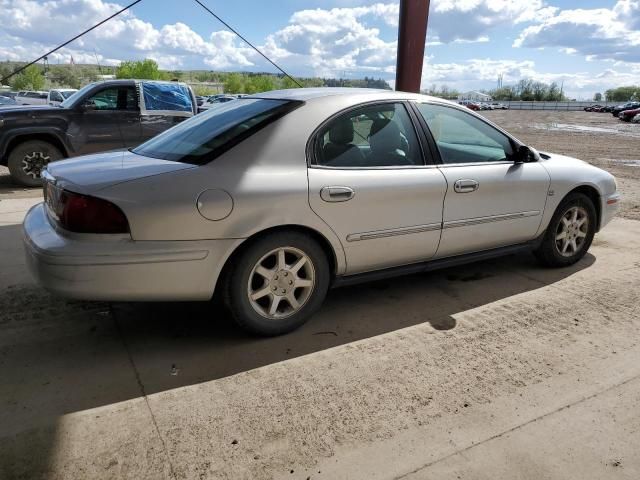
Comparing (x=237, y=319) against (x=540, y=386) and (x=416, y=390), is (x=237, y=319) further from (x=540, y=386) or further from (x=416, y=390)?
(x=540, y=386)

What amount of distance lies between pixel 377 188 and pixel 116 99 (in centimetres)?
678

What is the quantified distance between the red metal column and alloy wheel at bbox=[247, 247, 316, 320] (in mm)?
3981

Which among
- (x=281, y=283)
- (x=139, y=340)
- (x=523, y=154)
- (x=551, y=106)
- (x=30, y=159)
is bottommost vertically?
(x=551, y=106)

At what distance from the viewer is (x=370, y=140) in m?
3.52

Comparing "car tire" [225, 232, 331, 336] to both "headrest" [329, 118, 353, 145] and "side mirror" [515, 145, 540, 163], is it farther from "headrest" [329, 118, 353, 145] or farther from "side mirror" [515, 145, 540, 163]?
A: "side mirror" [515, 145, 540, 163]

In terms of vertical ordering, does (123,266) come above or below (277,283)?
above

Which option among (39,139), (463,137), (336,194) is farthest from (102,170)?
(39,139)

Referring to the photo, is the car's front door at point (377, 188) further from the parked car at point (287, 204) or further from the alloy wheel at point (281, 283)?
the alloy wheel at point (281, 283)

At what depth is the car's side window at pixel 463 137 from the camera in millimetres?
3807

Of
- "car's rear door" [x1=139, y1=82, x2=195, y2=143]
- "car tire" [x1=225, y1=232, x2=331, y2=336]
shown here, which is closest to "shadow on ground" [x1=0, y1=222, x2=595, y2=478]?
"car tire" [x1=225, y1=232, x2=331, y2=336]

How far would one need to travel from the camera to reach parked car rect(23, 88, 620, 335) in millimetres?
2703

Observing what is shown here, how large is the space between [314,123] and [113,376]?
190 cm

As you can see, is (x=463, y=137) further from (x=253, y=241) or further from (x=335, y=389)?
(x=335, y=389)

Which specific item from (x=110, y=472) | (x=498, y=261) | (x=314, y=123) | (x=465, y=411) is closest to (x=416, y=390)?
(x=465, y=411)
